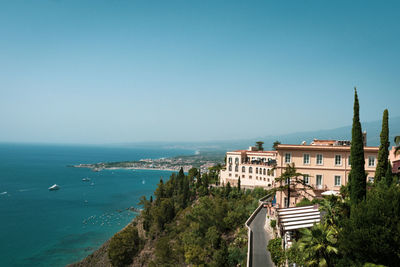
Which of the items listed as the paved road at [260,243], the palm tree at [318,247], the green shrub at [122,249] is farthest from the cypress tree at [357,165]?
the green shrub at [122,249]

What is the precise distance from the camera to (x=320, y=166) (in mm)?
26703

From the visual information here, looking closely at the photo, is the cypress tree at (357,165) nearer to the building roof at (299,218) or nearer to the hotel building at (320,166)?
the building roof at (299,218)

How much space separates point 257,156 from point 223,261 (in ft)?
121

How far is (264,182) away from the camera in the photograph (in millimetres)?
52156

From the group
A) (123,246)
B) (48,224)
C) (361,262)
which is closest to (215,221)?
(123,246)

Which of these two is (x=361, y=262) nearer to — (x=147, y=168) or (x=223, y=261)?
(x=223, y=261)

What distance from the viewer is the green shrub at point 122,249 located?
39.3m

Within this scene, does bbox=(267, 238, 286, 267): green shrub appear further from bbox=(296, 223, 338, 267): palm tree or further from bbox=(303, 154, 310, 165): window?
bbox=(303, 154, 310, 165): window

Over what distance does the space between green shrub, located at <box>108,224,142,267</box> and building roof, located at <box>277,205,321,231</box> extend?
29648 mm

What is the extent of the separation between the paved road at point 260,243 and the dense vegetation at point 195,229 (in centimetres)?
119

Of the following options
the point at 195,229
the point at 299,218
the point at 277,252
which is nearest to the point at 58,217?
the point at 195,229

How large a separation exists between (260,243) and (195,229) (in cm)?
1345

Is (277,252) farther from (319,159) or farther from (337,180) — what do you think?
(337,180)

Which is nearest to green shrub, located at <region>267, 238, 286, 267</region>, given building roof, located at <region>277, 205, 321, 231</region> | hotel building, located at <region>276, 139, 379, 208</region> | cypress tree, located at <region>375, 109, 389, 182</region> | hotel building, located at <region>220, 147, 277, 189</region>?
building roof, located at <region>277, 205, 321, 231</region>
